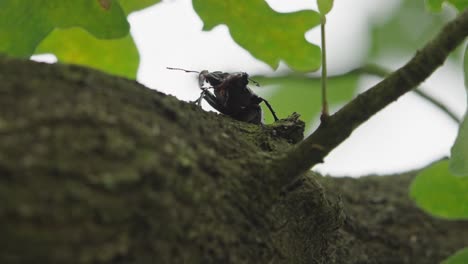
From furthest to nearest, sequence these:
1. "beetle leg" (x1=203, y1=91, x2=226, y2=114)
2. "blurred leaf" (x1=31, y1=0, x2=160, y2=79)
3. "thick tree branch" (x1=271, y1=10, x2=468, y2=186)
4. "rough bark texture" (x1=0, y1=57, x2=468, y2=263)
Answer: "blurred leaf" (x1=31, y1=0, x2=160, y2=79)
"beetle leg" (x1=203, y1=91, x2=226, y2=114)
"thick tree branch" (x1=271, y1=10, x2=468, y2=186)
"rough bark texture" (x1=0, y1=57, x2=468, y2=263)

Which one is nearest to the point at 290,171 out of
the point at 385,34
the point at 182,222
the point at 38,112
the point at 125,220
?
the point at 182,222

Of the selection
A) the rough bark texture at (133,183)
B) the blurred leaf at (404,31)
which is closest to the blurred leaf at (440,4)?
the rough bark texture at (133,183)

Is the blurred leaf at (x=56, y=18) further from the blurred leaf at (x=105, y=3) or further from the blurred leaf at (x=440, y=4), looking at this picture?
the blurred leaf at (x=440, y=4)

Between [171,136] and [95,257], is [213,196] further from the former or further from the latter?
[95,257]

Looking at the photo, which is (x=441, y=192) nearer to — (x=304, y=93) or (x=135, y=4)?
(x=304, y=93)

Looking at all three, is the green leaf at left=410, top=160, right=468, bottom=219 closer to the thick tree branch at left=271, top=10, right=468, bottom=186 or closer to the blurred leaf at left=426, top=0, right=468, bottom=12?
the blurred leaf at left=426, top=0, right=468, bottom=12

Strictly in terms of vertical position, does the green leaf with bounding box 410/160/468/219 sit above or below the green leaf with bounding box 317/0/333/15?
above

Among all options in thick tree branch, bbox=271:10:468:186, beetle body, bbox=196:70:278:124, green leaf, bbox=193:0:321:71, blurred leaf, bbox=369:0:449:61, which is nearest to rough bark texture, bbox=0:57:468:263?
thick tree branch, bbox=271:10:468:186
